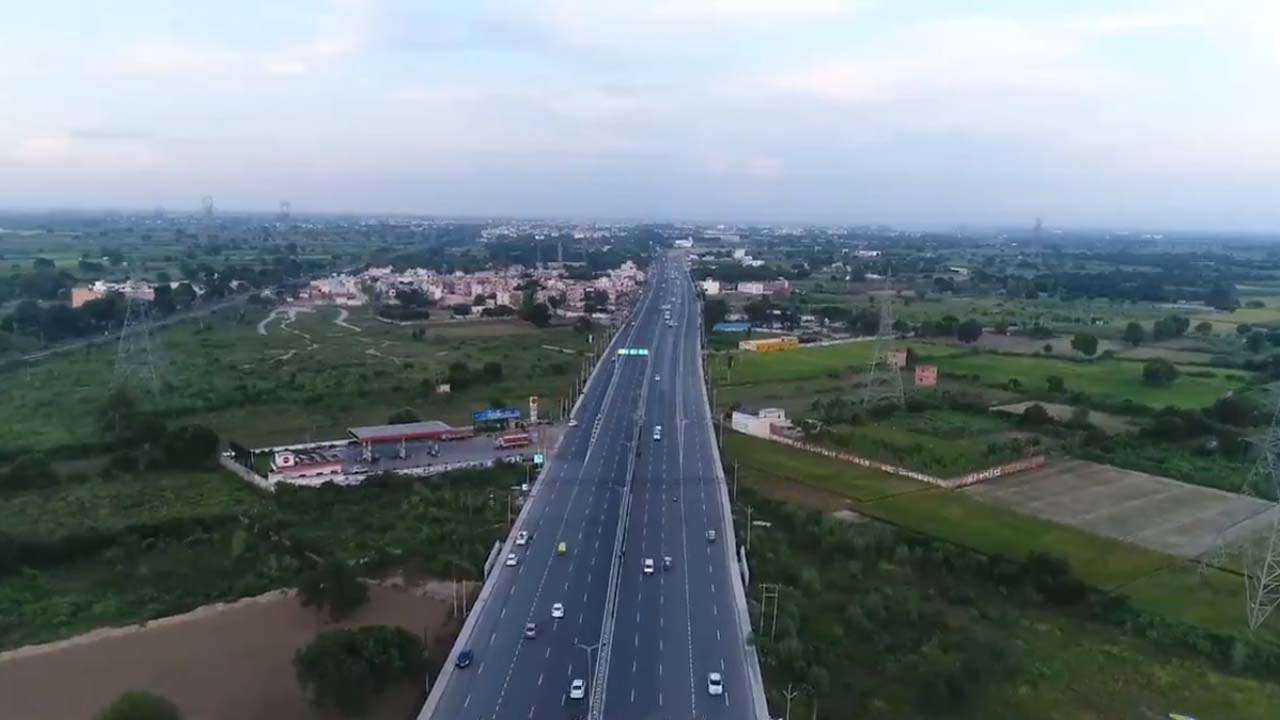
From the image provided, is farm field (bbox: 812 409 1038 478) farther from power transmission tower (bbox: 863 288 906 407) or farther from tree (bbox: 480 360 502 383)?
tree (bbox: 480 360 502 383)

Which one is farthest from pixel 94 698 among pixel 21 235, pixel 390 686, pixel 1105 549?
pixel 21 235

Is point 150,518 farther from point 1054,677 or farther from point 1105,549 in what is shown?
point 1105,549

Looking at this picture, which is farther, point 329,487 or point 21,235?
point 21,235

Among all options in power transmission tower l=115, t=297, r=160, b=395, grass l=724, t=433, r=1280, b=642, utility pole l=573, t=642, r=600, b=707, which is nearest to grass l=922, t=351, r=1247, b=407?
grass l=724, t=433, r=1280, b=642

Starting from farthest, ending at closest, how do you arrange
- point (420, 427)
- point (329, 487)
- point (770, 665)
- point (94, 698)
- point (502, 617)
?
1. point (420, 427)
2. point (329, 487)
3. point (502, 617)
4. point (770, 665)
5. point (94, 698)

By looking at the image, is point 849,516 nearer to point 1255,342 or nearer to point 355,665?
point 355,665

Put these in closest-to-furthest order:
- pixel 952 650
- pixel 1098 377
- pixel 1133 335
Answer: pixel 952 650 → pixel 1098 377 → pixel 1133 335


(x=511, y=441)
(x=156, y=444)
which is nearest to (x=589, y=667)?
(x=511, y=441)
